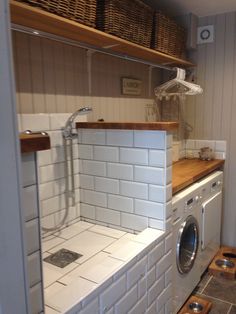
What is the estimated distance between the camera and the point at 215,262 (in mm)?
2574

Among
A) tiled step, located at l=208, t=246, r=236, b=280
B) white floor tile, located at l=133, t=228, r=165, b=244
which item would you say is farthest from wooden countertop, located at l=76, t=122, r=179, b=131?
tiled step, located at l=208, t=246, r=236, b=280

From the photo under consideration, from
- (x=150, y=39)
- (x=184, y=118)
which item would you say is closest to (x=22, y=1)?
(x=150, y=39)

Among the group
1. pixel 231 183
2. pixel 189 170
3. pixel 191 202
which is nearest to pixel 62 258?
pixel 191 202

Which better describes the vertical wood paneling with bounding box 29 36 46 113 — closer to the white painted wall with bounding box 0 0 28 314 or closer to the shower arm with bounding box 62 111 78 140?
the shower arm with bounding box 62 111 78 140

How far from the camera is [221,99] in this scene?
2750mm

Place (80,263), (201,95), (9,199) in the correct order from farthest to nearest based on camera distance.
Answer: (201,95) → (80,263) → (9,199)

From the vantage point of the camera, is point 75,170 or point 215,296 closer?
point 75,170

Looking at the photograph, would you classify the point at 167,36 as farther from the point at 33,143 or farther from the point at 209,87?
the point at 33,143

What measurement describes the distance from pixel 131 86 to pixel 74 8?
109 cm

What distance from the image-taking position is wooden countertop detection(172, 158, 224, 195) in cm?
188

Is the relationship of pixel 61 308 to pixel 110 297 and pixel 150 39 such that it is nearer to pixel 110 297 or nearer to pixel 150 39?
pixel 110 297

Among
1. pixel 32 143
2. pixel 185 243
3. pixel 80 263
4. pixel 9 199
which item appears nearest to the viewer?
pixel 9 199

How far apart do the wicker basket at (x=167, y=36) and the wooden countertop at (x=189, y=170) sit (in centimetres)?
97

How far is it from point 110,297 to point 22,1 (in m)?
1.30
